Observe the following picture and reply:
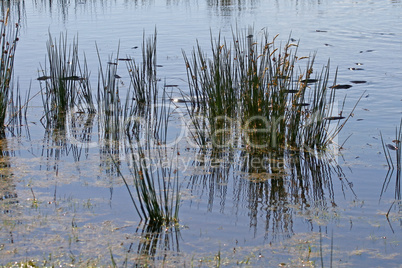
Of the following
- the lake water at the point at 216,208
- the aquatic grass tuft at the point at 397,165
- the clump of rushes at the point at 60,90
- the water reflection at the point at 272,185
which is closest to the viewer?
the lake water at the point at 216,208

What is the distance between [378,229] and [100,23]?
8998 millimetres

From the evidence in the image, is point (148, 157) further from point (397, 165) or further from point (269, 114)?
point (397, 165)

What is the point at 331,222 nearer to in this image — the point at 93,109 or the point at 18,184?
the point at 18,184

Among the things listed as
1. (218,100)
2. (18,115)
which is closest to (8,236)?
(218,100)

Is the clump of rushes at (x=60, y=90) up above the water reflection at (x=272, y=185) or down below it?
above

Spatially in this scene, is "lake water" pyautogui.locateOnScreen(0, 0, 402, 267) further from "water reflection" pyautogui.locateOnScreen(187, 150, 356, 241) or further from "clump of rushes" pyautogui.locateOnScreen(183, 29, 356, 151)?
"clump of rushes" pyautogui.locateOnScreen(183, 29, 356, 151)

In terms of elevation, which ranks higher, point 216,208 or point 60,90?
point 60,90

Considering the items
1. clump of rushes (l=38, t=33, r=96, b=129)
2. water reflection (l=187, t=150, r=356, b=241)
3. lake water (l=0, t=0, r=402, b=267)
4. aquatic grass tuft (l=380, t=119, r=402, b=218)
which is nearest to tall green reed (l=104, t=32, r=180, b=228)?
lake water (l=0, t=0, r=402, b=267)

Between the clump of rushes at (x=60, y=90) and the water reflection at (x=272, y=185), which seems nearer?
the water reflection at (x=272, y=185)

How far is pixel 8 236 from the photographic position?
274 cm

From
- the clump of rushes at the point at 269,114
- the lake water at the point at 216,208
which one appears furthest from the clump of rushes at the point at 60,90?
the clump of rushes at the point at 269,114

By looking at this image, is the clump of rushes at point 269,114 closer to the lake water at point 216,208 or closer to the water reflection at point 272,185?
the water reflection at point 272,185

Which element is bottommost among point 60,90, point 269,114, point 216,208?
point 216,208

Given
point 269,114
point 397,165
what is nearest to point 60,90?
point 269,114
